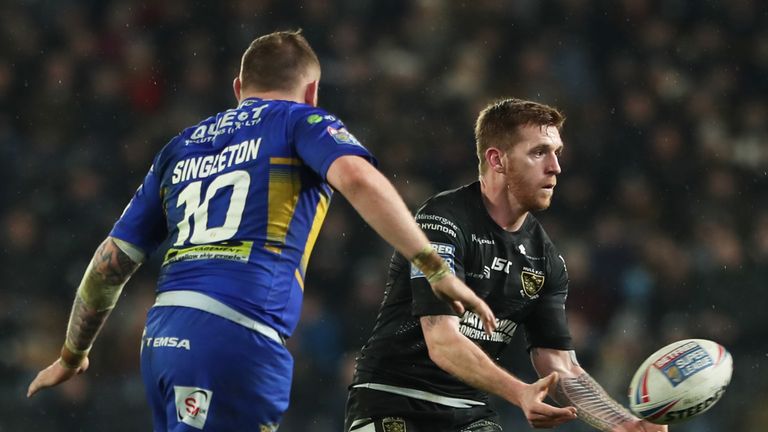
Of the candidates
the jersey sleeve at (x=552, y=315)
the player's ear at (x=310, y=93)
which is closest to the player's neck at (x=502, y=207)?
the jersey sleeve at (x=552, y=315)

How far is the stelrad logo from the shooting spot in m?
3.79

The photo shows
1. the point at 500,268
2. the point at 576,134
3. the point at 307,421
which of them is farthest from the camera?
the point at 576,134

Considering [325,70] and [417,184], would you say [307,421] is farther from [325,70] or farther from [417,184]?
[325,70]

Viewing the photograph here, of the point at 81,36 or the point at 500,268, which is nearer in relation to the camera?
the point at 500,268

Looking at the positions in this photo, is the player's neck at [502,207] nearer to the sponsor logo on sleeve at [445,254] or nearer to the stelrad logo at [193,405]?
the sponsor logo on sleeve at [445,254]

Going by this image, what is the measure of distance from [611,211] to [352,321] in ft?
10.1

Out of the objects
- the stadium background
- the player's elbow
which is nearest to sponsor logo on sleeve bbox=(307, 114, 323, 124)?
the player's elbow

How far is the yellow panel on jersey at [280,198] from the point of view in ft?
13.0

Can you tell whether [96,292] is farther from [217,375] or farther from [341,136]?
[341,136]

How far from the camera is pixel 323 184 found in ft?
13.5

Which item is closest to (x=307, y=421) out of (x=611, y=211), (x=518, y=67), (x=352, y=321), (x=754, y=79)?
(x=352, y=321)

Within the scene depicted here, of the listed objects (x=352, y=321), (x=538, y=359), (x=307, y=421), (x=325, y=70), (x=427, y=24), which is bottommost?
(x=307, y=421)

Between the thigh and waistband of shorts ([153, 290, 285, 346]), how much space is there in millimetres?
18

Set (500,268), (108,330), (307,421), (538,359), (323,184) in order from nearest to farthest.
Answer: (323,184) < (500,268) < (538,359) < (307,421) < (108,330)
